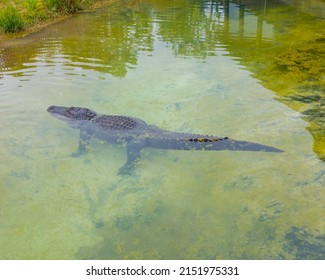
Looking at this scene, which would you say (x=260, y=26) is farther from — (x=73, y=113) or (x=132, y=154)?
(x=132, y=154)

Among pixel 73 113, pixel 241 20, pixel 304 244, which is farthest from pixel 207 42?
pixel 304 244

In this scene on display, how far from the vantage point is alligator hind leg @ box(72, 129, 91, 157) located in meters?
5.26

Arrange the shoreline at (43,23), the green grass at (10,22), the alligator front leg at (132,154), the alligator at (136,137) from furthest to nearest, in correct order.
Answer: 1. the green grass at (10,22)
2. the shoreline at (43,23)
3. the alligator at (136,137)
4. the alligator front leg at (132,154)

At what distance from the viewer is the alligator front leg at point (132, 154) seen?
4.80 metres

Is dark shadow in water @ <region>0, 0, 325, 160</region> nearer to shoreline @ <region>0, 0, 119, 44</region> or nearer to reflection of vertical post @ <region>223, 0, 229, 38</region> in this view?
reflection of vertical post @ <region>223, 0, 229, 38</region>

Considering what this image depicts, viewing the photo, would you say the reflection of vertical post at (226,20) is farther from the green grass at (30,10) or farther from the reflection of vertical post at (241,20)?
the green grass at (30,10)

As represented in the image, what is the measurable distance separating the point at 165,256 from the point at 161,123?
2.82 meters

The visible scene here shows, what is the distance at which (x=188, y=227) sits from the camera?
384 cm

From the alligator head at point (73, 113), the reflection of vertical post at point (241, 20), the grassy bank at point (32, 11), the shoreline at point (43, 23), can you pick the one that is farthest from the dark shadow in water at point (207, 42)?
the alligator head at point (73, 113)

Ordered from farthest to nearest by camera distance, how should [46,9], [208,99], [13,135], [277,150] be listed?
[46,9] → [208,99] → [13,135] → [277,150]

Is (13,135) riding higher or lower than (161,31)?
lower

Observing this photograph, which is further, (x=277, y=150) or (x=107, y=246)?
(x=277, y=150)

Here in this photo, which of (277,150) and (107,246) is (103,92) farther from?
(107,246)

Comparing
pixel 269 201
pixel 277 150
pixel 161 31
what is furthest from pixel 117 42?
pixel 269 201
